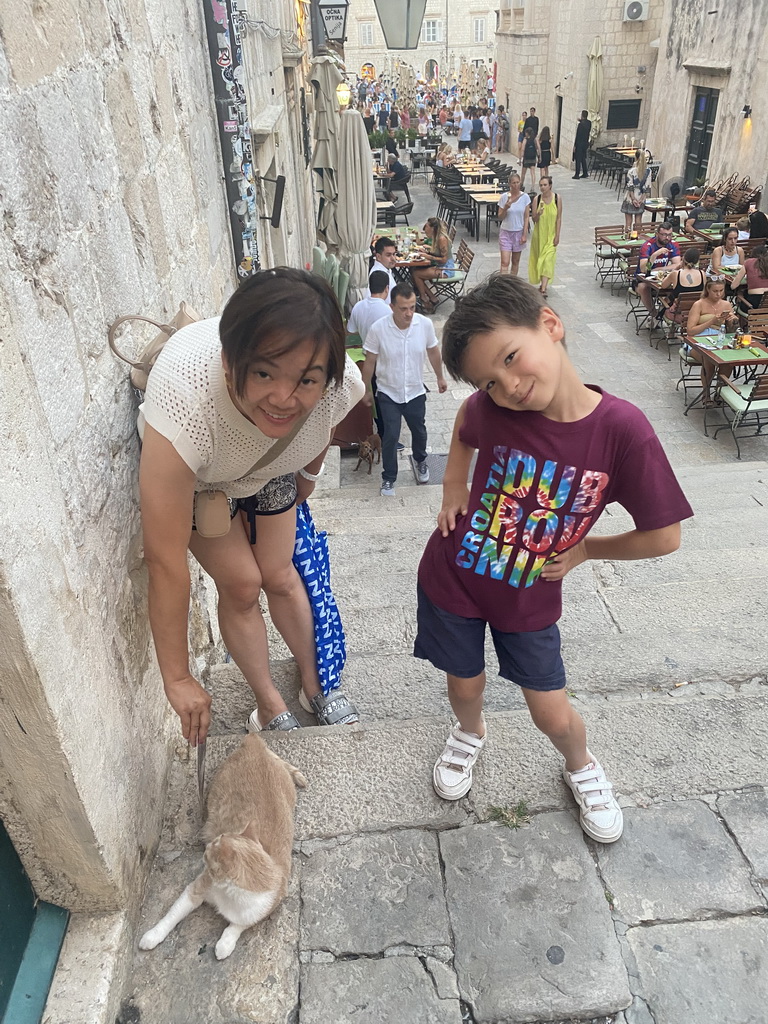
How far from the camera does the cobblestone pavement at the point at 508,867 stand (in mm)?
1623

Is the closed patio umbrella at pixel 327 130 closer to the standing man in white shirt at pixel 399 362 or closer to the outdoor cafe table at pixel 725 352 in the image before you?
the standing man in white shirt at pixel 399 362

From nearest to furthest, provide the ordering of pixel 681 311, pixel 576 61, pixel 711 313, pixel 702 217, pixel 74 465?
1. pixel 74 465
2. pixel 711 313
3. pixel 681 311
4. pixel 702 217
5. pixel 576 61

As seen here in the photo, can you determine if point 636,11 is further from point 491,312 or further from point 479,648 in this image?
point 479,648

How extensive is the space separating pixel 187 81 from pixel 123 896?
317 cm

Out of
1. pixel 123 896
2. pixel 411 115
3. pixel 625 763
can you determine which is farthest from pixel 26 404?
pixel 411 115

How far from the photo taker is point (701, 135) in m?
17.2

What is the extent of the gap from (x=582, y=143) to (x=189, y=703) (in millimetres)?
24742

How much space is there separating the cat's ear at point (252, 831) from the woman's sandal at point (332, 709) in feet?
2.25

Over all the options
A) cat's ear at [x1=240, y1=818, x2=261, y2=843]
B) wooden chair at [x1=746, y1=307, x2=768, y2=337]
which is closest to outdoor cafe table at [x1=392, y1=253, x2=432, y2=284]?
wooden chair at [x1=746, y1=307, x2=768, y2=337]

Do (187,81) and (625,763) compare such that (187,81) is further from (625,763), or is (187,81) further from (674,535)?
(625,763)

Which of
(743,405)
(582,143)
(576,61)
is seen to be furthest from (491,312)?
(576,61)

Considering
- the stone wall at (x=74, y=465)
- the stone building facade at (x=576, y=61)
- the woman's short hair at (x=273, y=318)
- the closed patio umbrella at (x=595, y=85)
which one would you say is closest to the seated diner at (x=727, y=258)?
the stone wall at (x=74, y=465)

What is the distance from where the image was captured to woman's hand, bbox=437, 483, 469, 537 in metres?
1.92

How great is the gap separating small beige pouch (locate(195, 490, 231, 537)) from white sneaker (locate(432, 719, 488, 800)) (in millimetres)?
947
